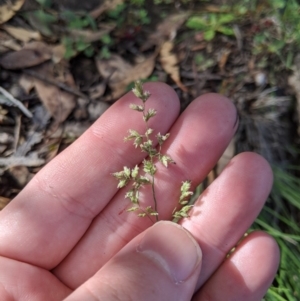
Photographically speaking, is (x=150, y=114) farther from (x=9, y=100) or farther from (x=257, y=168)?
(x=9, y=100)

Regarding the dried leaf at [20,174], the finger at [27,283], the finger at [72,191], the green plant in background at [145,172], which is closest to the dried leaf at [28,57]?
the dried leaf at [20,174]

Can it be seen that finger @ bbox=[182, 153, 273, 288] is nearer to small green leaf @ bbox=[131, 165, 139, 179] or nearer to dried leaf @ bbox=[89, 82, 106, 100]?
small green leaf @ bbox=[131, 165, 139, 179]

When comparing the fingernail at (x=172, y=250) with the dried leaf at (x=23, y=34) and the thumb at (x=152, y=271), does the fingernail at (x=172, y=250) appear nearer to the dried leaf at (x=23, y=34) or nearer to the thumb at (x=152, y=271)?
the thumb at (x=152, y=271)

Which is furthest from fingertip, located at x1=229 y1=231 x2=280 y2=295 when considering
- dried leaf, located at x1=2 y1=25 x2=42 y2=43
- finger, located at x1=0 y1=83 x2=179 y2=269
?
dried leaf, located at x1=2 y1=25 x2=42 y2=43

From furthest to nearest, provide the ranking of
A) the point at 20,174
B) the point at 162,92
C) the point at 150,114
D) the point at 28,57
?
the point at 28,57 < the point at 20,174 < the point at 162,92 < the point at 150,114

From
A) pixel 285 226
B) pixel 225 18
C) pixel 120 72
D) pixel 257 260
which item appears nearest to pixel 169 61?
pixel 120 72

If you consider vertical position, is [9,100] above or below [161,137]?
above

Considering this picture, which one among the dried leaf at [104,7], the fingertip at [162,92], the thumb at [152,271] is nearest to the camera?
the thumb at [152,271]
